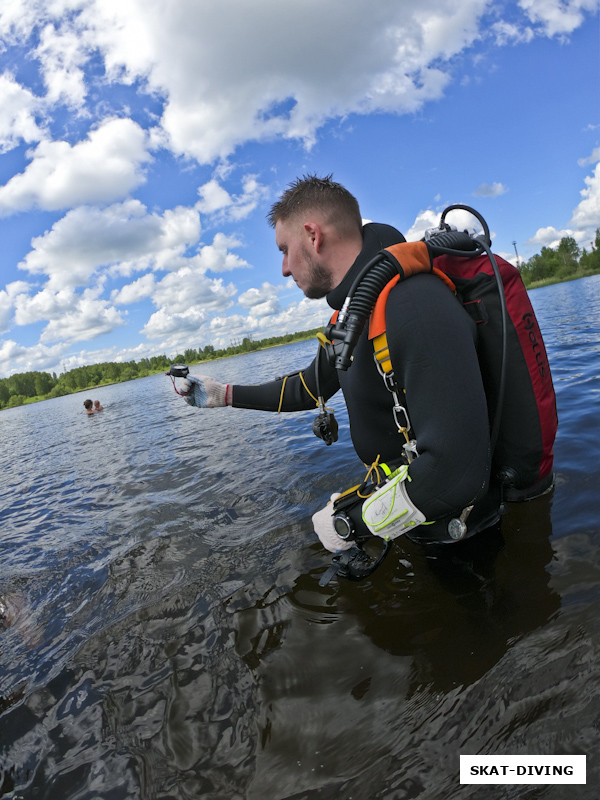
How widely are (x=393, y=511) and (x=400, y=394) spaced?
71cm

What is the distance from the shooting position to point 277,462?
852 centimetres

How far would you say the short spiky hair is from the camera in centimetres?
286

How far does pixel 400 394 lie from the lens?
8.31ft

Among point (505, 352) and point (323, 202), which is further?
point (323, 202)

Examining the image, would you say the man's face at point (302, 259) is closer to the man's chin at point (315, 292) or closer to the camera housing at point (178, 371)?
the man's chin at point (315, 292)

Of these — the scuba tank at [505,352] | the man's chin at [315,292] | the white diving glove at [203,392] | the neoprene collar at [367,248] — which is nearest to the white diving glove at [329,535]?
the scuba tank at [505,352]

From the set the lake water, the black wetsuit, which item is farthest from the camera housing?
the black wetsuit

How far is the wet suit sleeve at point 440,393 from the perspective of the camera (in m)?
2.01

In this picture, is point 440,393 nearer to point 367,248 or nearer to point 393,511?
point 393,511

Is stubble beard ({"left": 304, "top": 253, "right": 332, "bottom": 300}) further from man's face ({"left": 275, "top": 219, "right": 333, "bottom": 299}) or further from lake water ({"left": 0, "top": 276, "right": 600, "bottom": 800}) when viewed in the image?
lake water ({"left": 0, "top": 276, "right": 600, "bottom": 800})

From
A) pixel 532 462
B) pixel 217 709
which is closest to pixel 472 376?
pixel 532 462

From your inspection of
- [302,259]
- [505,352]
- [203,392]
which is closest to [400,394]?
[505,352]

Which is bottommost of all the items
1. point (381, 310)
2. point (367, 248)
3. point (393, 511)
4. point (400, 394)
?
point (393, 511)

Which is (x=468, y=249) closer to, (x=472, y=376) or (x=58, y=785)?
(x=472, y=376)
